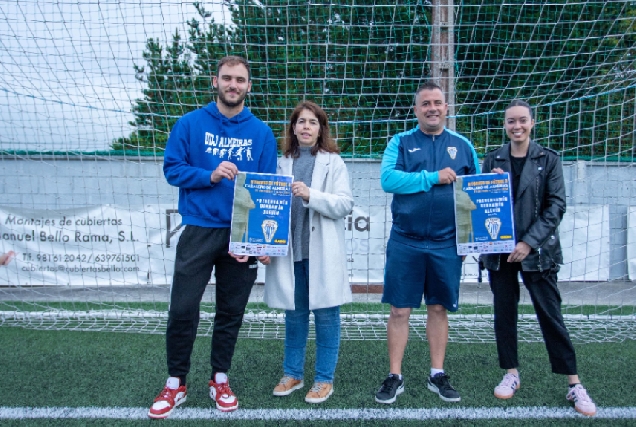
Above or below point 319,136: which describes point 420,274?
below

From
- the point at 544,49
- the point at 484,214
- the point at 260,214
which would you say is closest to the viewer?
the point at 260,214

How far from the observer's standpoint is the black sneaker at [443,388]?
325cm

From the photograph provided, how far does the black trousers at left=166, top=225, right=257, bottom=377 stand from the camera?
9.99ft

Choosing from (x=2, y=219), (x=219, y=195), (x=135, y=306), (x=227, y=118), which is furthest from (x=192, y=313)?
(x=2, y=219)

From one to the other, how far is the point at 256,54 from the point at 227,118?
1.84m

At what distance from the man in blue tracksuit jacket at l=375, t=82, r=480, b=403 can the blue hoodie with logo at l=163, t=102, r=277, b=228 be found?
33.3 inches

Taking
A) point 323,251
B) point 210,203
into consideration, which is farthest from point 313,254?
point 210,203

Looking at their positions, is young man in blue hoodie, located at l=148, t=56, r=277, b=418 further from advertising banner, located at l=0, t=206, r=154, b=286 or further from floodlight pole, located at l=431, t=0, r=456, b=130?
advertising banner, located at l=0, t=206, r=154, b=286

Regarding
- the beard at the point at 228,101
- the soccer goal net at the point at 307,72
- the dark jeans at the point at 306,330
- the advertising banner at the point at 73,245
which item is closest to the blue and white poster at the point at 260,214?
the dark jeans at the point at 306,330

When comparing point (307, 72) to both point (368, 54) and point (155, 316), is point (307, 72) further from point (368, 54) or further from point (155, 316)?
point (155, 316)

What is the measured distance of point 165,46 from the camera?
4699 mm

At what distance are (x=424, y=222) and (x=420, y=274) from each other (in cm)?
34

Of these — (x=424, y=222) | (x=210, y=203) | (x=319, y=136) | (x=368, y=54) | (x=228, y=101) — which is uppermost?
(x=368, y=54)

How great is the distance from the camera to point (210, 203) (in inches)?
120
